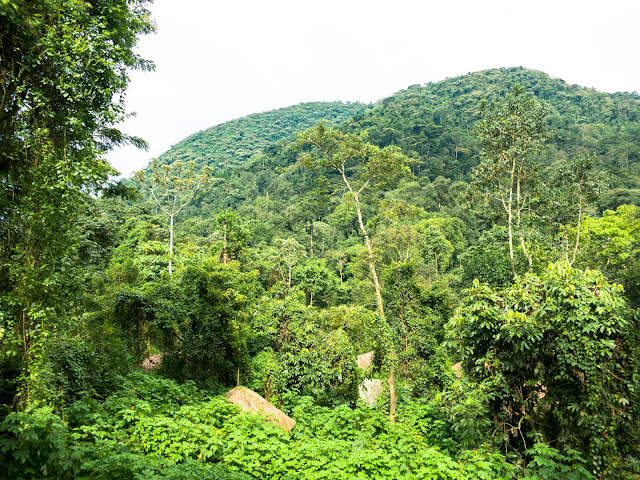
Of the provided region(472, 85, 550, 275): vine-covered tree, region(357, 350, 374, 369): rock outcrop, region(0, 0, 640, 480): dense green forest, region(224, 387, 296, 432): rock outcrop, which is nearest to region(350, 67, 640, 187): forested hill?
region(472, 85, 550, 275): vine-covered tree

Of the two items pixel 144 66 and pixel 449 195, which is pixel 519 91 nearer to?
pixel 144 66

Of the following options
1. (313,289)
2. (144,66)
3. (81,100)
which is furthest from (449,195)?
(81,100)

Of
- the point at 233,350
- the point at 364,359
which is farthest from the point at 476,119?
the point at 233,350

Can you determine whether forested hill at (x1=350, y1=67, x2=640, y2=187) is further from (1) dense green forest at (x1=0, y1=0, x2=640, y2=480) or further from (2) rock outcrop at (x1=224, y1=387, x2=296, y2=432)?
(2) rock outcrop at (x1=224, y1=387, x2=296, y2=432)

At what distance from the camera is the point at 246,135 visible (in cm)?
11938

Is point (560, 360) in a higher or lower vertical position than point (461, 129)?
lower

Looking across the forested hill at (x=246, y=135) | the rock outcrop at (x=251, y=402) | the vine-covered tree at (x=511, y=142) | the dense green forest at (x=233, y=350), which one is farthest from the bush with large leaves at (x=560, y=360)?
the forested hill at (x=246, y=135)

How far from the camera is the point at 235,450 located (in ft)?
16.5

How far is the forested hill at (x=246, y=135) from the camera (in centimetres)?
10081

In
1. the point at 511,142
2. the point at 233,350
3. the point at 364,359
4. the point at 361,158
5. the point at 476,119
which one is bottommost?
the point at 364,359

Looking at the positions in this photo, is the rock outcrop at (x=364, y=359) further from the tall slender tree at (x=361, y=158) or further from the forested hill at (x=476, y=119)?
the forested hill at (x=476, y=119)

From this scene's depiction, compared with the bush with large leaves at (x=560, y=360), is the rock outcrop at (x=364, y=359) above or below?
below

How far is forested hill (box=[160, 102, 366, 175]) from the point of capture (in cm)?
10081

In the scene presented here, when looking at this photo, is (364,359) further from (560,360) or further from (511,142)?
(560,360)
